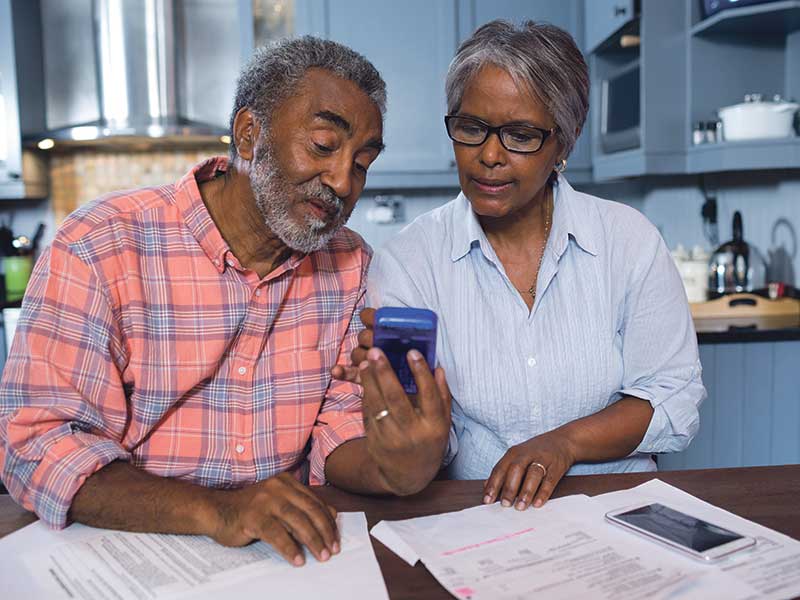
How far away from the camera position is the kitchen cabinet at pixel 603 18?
8.71ft

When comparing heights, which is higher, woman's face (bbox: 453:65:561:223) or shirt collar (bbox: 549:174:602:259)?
woman's face (bbox: 453:65:561:223)

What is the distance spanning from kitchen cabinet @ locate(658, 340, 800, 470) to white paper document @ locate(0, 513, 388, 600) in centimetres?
159

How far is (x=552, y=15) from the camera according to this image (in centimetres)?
324

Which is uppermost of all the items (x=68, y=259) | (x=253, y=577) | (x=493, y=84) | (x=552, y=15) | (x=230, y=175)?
(x=552, y=15)

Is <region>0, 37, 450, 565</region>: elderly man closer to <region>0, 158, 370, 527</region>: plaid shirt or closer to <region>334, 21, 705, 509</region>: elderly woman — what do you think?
<region>0, 158, 370, 527</region>: plaid shirt

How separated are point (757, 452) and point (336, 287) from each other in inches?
60.7

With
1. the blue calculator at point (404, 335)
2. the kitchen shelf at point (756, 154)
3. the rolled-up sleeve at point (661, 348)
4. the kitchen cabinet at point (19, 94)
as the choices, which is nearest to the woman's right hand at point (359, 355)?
the blue calculator at point (404, 335)

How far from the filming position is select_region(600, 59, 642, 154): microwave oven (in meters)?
2.68

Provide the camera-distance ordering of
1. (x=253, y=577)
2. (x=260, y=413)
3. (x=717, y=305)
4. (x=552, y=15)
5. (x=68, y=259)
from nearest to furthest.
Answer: (x=253, y=577) → (x=68, y=259) → (x=260, y=413) → (x=717, y=305) → (x=552, y=15)

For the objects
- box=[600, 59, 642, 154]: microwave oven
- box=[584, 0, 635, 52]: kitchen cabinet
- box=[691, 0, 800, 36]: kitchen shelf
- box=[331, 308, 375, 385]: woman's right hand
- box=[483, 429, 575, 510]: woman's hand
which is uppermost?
box=[584, 0, 635, 52]: kitchen cabinet

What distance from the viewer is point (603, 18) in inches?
115


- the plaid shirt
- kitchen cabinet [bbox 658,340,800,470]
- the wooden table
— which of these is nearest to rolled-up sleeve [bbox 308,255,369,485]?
the plaid shirt

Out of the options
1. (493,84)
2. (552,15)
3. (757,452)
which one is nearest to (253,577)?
(493,84)

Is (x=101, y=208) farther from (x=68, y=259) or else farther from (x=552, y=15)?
(x=552, y=15)
